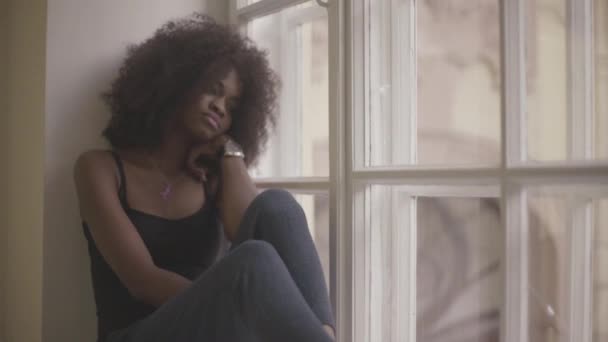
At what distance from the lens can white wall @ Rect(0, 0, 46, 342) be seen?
143cm

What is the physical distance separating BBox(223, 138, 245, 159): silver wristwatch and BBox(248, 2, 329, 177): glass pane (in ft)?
0.59

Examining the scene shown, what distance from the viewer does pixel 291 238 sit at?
1.19 meters

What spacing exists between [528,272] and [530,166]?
20 cm

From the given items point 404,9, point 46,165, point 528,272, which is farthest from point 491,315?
point 46,165

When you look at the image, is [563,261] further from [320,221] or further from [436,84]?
[320,221]

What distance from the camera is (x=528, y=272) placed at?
1015 mm

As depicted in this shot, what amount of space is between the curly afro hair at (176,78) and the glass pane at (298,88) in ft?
0.41

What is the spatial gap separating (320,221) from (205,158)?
0.36 m

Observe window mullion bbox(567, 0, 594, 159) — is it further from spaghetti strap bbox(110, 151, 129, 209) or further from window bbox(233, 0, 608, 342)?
spaghetti strap bbox(110, 151, 129, 209)

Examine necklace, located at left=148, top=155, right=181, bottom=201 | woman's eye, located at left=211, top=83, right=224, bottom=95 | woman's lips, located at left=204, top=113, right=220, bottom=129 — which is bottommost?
necklace, located at left=148, top=155, right=181, bottom=201

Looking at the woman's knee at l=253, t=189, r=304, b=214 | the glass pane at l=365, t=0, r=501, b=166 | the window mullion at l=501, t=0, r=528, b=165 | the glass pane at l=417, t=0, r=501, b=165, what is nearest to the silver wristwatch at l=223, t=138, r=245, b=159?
the woman's knee at l=253, t=189, r=304, b=214

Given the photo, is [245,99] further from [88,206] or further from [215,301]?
[215,301]

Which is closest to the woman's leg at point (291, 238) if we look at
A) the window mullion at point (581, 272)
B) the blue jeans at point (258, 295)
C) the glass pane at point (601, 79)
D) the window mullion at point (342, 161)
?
the blue jeans at point (258, 295)

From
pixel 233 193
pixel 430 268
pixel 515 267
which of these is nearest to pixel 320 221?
pixel 233 193
